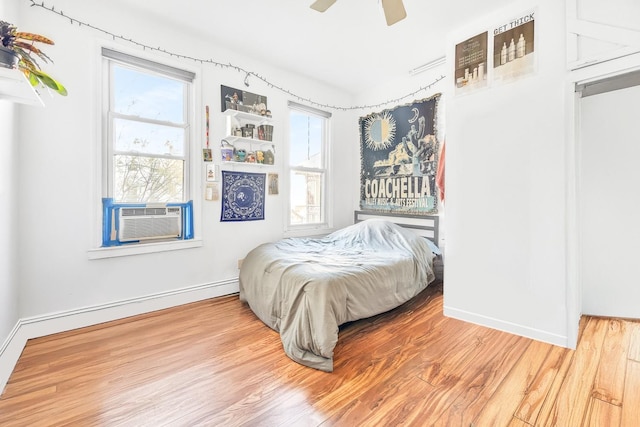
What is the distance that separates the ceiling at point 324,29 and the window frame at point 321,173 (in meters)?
0.53

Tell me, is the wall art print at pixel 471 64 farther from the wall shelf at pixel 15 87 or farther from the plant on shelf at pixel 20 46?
the wall shelf at pixel 15 87

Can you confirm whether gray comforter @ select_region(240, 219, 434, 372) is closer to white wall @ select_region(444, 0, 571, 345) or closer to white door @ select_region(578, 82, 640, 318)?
white wall @ select_region(444, 0, 571, 345)

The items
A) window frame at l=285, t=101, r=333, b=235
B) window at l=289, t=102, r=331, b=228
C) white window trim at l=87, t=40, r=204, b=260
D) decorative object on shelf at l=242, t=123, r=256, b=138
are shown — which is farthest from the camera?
window at l=289, t=102, r=331, b=228

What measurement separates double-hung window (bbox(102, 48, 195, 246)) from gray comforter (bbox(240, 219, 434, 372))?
111cm

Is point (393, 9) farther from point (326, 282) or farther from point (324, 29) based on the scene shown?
point (326, 282)

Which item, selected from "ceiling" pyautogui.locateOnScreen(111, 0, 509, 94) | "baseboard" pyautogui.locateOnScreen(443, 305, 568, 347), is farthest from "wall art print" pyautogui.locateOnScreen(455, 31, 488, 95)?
"baseboard" pyautogui.locateOnScreen(443, 305, 568, 347)

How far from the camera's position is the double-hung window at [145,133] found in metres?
2.55

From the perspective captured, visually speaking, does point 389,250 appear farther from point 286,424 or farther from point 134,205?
point 134,205

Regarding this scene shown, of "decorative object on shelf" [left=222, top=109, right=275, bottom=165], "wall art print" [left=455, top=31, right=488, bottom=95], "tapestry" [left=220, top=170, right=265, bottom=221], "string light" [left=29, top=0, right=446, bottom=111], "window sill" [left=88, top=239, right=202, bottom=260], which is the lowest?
"window sill" [left=88, top=239, right=202, bottom=260]

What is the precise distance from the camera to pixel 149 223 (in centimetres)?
271

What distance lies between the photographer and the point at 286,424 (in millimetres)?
1366

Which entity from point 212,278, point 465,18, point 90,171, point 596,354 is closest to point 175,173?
point 90,171

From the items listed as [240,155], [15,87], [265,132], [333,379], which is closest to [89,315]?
[15,87]

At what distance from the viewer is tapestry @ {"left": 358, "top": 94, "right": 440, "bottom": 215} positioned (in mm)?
3566
